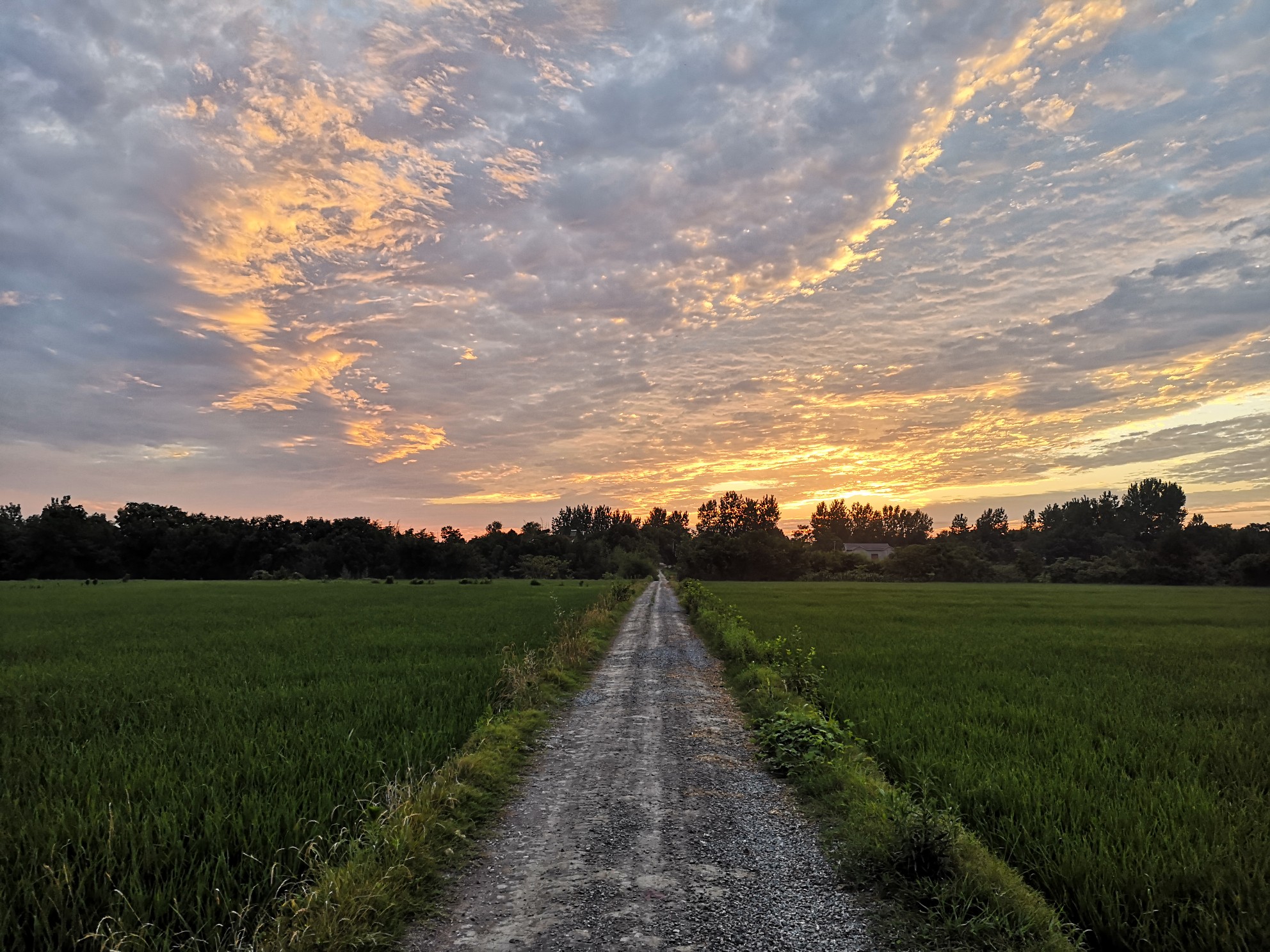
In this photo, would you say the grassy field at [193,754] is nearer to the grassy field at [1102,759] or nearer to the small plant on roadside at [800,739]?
the small plant on roadside at [800,739]

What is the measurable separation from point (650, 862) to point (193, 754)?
5359 millimetres

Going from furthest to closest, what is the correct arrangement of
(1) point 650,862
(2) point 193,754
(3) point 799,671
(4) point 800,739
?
1. (3) point 799,671
2. (4) point 800,739
3. (2) point 193,754
4. (1) point 650,862

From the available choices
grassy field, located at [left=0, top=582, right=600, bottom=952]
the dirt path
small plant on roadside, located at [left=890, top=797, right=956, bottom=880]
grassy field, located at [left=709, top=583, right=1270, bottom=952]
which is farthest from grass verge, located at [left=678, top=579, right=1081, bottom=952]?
grassy field, located at [left=0, top=582, right=600, bottom=952]

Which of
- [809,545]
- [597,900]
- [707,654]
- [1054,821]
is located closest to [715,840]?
[597,900]

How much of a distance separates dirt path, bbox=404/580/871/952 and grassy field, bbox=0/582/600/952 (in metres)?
1.28

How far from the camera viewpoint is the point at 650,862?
4543 mm

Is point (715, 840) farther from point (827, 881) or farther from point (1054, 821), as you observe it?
point (1054, 821)

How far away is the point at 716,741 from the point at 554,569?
94.9 metres

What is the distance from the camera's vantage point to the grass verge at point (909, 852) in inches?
145

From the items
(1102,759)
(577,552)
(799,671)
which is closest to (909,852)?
(1102,759)

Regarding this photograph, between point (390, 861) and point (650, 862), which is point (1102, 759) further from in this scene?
point (390, 861)

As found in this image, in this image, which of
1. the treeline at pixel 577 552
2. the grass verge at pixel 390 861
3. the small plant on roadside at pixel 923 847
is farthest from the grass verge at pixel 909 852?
the treeline at pixel 577 552

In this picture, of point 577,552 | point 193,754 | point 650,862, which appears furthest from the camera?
point 577,552

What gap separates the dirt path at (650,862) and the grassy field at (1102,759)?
1620 millimetres
